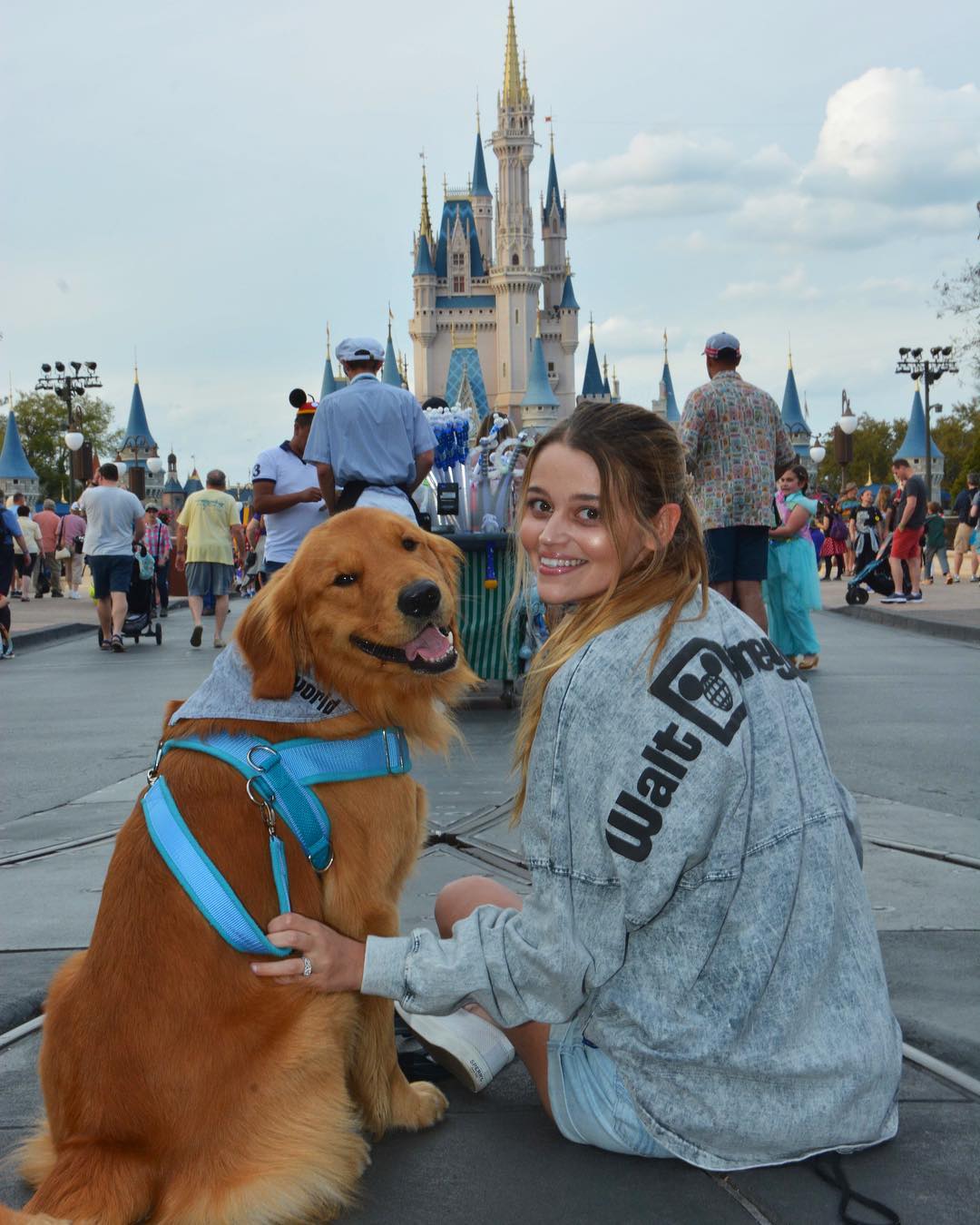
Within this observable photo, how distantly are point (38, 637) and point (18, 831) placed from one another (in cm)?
1204

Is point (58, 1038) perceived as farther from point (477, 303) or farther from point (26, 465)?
point (477, 303)

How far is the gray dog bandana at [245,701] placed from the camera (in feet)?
8.91

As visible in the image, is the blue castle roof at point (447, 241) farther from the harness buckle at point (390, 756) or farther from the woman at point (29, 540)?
the harness buckle at point (390, 756)

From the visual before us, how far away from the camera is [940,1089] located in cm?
303

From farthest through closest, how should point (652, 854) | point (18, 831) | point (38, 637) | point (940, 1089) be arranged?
point (38, 637) < point (18, 831) < point (940, 1089) < point (652, 854)

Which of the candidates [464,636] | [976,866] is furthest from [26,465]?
[976,866]

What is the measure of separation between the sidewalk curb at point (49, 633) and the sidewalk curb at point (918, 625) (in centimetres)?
1080

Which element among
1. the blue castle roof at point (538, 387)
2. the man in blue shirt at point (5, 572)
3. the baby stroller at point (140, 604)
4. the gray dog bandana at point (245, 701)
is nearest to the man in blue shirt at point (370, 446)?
the gray dog bandana at point (245, 701)

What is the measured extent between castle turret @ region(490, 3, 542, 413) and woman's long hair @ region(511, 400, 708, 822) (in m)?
134

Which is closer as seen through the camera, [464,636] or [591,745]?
[591,745]

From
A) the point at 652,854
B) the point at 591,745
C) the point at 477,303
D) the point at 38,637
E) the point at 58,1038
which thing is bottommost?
the point at 38,637

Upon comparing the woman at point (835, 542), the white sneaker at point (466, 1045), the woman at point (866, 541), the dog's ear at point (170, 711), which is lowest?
the woman at point (835, 542)

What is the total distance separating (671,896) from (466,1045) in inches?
37.1

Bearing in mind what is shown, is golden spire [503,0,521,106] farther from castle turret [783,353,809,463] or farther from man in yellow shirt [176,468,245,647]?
man in yellow shirt [176,468,245,647]
